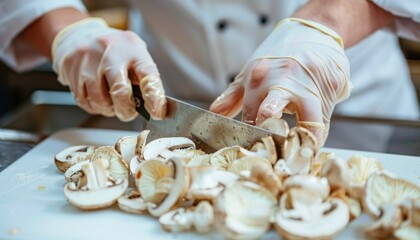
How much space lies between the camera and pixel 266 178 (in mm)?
847

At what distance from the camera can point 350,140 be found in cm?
149

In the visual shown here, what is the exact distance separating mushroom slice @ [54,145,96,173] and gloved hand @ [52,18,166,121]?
13 cm

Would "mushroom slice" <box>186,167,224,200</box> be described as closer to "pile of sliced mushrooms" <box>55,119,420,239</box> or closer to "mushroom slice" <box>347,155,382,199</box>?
"pile of sliced mushrooms" <box>55,119,420,239</box>

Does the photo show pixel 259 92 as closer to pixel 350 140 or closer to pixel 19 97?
pixel 350 140

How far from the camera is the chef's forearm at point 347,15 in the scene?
3.97 feet

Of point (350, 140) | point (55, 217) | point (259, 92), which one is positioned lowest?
point (350, 140)

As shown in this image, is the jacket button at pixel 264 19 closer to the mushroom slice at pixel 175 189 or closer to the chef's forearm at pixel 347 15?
the chef's forearm at pixel 347 15

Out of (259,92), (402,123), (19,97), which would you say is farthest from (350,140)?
(19,97)

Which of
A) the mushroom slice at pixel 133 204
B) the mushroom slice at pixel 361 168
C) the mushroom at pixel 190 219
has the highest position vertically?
the mushroom slice at pixel 361 168

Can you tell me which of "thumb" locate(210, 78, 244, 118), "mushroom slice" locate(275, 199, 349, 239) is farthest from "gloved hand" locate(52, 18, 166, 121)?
"mushroom slice" locate(275, 199, 349, 239)

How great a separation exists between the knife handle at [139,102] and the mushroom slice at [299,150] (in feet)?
1.27

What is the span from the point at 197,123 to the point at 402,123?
2.07ft

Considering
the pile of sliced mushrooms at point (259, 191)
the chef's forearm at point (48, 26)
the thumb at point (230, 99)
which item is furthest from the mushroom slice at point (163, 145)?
the chef's forearm at point (48, 26)

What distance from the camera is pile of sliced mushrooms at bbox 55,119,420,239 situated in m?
0.81
